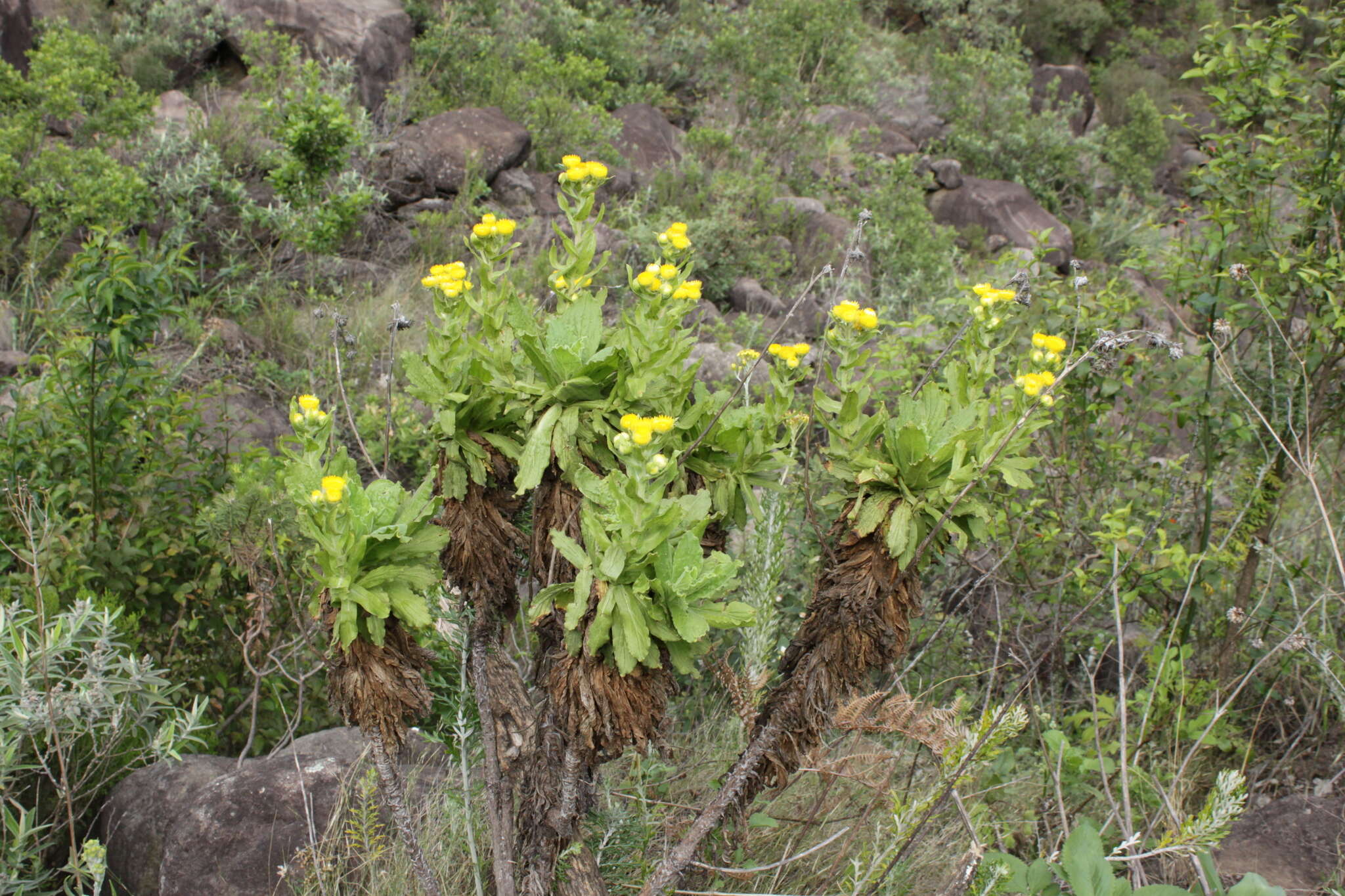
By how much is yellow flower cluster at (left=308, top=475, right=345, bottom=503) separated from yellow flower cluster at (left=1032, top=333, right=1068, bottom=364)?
1292mm

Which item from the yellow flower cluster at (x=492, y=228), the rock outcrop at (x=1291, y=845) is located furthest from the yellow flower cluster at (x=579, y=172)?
the rock outcrop at (x=1291, y=845)

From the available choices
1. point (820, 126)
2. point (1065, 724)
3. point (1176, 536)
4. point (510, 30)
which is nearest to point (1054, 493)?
point (1176, 536)

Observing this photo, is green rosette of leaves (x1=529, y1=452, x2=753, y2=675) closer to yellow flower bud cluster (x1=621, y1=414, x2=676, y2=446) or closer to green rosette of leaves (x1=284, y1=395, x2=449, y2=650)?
yellow flower bud cluster (x1=621, y1=414, x2=676, y2=446)

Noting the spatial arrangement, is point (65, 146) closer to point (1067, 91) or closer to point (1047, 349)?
point (1047, 349)

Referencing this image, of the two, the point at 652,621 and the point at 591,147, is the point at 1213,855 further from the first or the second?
the point at 591,147

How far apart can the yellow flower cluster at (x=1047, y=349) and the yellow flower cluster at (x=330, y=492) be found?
4.24 ft

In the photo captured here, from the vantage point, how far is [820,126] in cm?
1104

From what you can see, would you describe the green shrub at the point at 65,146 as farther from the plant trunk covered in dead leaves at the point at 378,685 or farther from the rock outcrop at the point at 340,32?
the plant trunk covered in dead leaves at the point at 378,685

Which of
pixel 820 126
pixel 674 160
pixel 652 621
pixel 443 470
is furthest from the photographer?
pixel 820 126

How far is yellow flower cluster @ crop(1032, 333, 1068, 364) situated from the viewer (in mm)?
1744

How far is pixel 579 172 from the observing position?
165 cm

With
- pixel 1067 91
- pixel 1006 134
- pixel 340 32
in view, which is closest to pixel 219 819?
pixel 340 32

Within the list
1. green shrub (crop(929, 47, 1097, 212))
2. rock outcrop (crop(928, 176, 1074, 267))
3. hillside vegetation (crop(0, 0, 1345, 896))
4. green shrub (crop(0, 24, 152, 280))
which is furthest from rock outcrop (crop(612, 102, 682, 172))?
green shrub (crop(929, 47, 1097, 212))

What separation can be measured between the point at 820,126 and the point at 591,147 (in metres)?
3.36
